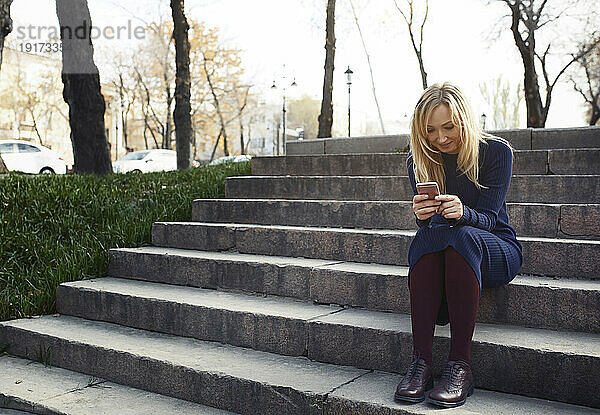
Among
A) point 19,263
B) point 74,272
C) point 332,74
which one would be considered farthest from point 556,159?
point 332,74

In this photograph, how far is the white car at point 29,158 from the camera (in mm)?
18484

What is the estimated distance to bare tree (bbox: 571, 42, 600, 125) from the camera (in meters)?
22.7

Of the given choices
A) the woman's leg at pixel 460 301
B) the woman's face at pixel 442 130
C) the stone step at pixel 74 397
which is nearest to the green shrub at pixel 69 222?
the stone step at pixel 74 397

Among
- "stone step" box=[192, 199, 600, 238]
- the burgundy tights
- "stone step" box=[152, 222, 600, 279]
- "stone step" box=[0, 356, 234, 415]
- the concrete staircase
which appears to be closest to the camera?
the burgundy tights

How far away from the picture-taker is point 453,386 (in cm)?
282

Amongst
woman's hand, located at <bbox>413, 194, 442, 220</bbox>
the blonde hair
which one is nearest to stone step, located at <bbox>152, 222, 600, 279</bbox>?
the blonde hair

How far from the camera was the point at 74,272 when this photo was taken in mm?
5180

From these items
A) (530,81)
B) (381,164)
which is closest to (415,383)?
(381,164)

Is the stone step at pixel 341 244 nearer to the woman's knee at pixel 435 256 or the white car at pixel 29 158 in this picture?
the woman's knee at pixel 435 256

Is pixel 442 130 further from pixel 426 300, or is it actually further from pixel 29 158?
pixel 29 158

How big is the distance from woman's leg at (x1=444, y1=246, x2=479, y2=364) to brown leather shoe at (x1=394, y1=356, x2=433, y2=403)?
0.13 meters

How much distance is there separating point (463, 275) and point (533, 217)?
1725mm

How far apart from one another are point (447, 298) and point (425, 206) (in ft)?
1.40

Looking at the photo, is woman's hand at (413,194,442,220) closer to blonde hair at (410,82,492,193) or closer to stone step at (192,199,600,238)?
blonde hair at (410,82,492,193)
